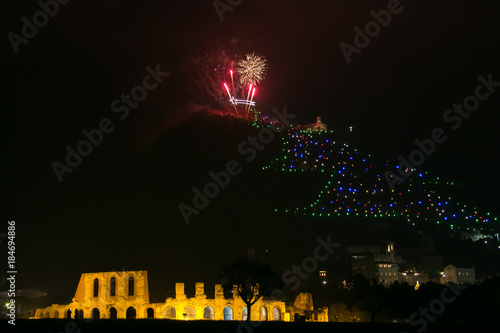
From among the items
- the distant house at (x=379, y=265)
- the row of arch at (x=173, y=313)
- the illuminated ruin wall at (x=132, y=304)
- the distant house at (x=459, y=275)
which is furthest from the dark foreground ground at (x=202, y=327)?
the distant house at (x=459, y=275)

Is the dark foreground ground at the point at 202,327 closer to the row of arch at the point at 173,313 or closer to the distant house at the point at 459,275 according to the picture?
the row of arch at the point at 173,313

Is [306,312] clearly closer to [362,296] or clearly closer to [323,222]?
[362,296]

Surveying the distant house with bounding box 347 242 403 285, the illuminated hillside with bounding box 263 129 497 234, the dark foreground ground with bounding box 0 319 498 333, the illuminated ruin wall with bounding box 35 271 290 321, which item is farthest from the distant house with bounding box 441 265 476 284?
the dark foreground ground with bounding box 0 319 498 333

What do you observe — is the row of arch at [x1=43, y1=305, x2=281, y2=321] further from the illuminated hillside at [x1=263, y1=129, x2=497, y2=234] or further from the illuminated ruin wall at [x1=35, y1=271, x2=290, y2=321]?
the illuminated hillside at [x1=263, y1=129, x2=497, y2=234]

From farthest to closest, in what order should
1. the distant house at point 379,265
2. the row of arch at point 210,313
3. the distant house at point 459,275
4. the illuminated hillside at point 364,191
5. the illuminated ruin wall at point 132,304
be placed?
the illuminated hillside at point 364,191 → the distant house at point 459,275 → the distant house at point 379,265 → the row of arch at point 210,313 → the illuminated ruin wall at point 132,304

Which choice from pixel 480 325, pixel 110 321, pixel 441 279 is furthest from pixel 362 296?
pixel 441 279

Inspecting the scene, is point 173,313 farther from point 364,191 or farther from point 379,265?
point 364,191
